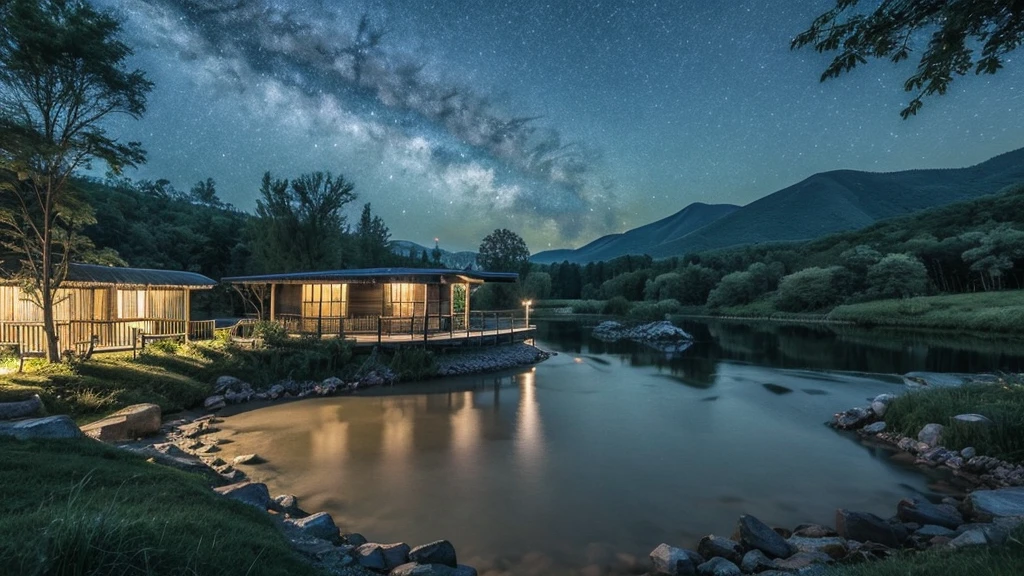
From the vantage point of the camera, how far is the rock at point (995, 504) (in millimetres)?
6059

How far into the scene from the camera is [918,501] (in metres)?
6.71

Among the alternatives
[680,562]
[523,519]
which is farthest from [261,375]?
[680,562]

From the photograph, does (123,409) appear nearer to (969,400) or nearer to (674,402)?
(674,402)

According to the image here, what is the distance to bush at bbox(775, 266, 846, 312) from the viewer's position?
168 feet

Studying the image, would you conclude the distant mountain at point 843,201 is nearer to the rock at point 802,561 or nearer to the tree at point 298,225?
the tree at point 298,225

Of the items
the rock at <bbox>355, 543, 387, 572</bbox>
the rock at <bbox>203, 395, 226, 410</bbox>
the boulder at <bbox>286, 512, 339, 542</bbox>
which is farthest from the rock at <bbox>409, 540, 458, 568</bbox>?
the rock at <bbox>203, 395, 226, 410</bbox>

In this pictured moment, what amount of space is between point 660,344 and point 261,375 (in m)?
25.5

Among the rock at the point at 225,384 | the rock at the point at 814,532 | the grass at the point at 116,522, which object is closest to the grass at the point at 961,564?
the rock at the point at 814,532

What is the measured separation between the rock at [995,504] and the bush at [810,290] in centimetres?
5350

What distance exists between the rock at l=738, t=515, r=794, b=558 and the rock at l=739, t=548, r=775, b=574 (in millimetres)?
240

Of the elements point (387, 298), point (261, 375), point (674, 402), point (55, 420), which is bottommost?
point (674, 402)

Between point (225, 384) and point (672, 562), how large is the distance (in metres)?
13.1

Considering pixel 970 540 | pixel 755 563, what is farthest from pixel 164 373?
pixel 970 540

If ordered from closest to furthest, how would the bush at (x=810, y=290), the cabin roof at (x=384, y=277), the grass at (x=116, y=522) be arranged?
the grass at (x=116, y=522) → the cabin roof at (x=384, y=277) → the bush at (x=810, y=290)
